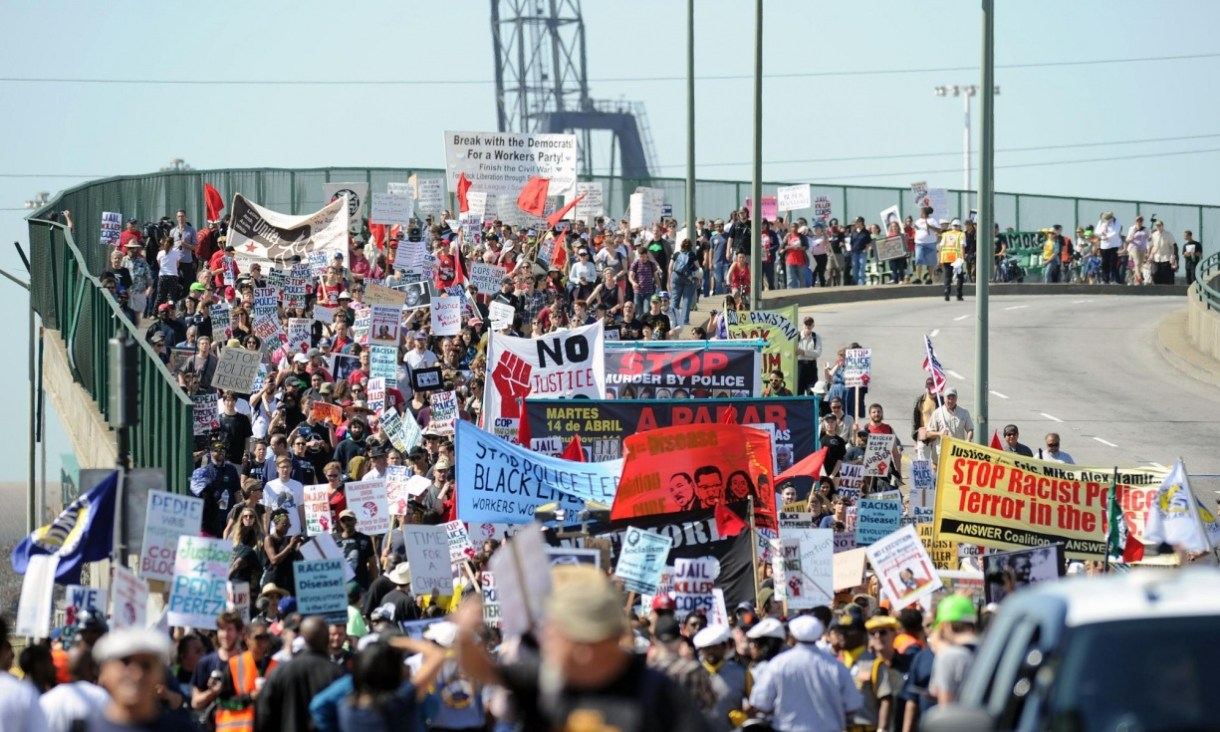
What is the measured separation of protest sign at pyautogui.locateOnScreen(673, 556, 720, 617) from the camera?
13.9 m

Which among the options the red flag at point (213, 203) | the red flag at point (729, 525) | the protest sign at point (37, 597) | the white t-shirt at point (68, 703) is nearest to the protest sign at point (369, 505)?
the red flag at point (729, 525)

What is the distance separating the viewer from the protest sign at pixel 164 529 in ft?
38.2

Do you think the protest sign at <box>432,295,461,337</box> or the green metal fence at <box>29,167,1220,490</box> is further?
the protest sign at <box>432,295,461,337</box>

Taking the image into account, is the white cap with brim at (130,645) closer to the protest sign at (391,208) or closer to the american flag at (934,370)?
the american flag at (934,370)

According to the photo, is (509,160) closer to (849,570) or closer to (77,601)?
(849,570)

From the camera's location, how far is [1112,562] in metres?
15.3

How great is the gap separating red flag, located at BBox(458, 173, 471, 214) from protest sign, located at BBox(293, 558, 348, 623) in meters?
25.7

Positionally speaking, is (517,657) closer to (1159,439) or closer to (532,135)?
(1159,439)

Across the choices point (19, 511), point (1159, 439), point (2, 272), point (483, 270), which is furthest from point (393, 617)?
point (19, 511)

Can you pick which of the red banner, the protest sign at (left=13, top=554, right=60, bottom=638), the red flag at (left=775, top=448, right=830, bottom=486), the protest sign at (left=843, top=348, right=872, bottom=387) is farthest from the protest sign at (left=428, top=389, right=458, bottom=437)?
the protest sign at (left=13, top=554, right=60, bottom=638)

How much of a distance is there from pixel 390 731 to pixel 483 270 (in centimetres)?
1989

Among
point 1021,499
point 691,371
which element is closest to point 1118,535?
point 1021,499

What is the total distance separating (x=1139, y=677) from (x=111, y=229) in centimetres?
2959

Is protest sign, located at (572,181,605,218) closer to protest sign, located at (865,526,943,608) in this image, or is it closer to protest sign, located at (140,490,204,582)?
protest sign, located at (865,526,943,608)
